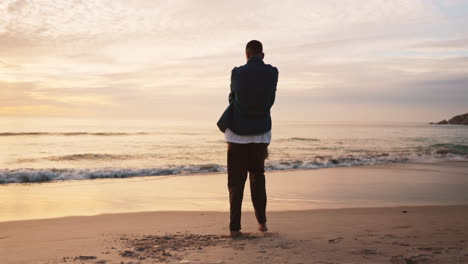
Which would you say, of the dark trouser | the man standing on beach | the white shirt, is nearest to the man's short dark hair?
the man standing on beach

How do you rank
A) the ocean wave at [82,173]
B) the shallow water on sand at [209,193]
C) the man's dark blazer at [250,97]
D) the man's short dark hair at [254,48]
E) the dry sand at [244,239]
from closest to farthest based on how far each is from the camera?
the dry sand at [244,239] < the man's dark blazer at [250,97] < the man's short dark hair at [254,48] < the shallow water on sand at [209,193] < the ocean wave at [82,173]

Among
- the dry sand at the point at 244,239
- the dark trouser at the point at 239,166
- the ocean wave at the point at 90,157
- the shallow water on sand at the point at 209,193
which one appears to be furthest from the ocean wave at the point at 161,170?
the dark trouser at the point at 239,166

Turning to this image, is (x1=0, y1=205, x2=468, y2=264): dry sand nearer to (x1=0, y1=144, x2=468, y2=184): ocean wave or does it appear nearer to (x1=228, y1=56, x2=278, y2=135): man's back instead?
(x1=228, y1=56, x2=278, y2=135): man's back

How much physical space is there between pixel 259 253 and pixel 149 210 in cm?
358

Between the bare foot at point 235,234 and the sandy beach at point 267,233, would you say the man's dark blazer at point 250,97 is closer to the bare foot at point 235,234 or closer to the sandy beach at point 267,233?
the bare foot at point 235,234

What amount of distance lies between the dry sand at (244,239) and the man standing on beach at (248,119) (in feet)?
2.02

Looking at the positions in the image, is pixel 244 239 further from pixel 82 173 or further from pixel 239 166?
pixel 82 173

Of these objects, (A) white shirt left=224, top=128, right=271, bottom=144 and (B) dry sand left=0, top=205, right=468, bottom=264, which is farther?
(A) white shirt left=224, top=128, right=271, bottom=144

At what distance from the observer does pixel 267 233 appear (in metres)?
4.68

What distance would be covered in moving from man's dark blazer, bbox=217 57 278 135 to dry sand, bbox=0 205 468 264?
46.6 inches

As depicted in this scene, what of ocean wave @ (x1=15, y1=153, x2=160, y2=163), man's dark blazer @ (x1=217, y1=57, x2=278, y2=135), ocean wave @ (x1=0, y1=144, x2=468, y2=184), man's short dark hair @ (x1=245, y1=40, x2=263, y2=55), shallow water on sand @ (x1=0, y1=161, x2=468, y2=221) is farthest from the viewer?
ocean wave @ (x1=15, y1=153, x2=160, y2=163)

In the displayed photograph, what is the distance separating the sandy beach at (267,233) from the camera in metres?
3.69

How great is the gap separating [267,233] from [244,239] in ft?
1.49

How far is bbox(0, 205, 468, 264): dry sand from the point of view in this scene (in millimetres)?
3627
